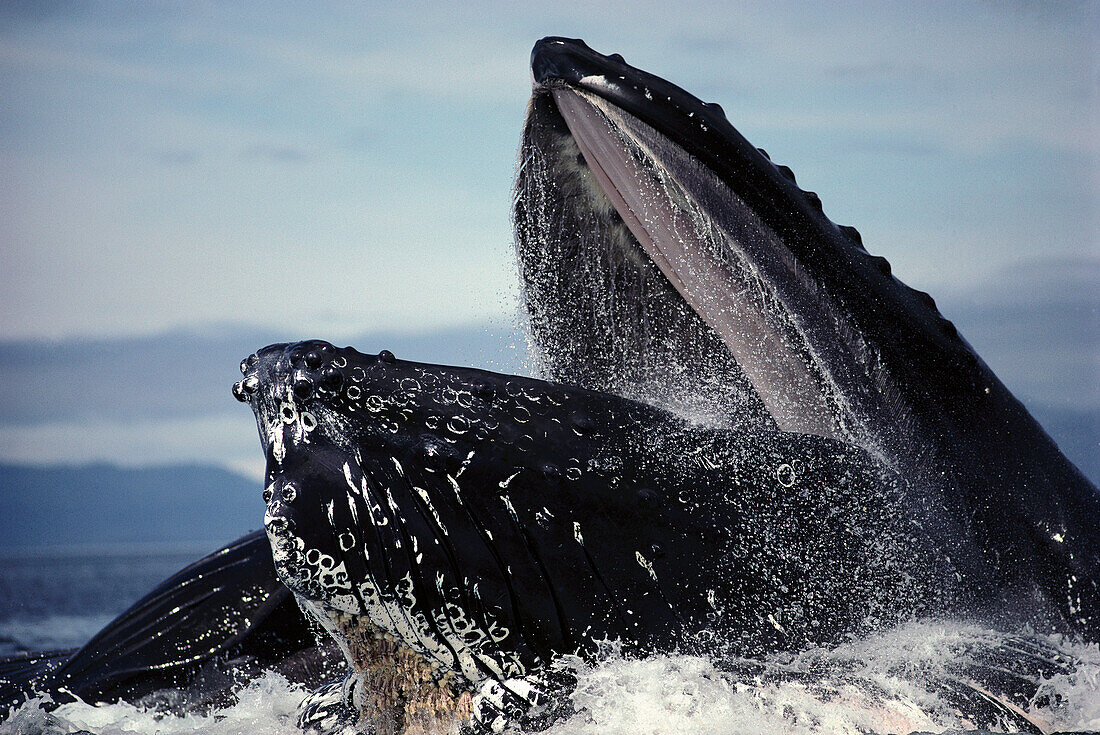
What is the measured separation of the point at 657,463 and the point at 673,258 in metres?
0.90

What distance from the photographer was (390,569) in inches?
113

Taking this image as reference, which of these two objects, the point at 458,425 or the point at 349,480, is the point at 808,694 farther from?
the point at 349,480

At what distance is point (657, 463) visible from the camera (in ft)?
10.3

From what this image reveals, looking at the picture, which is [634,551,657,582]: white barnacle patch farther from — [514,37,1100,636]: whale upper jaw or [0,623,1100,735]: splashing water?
[514,37,1100,636]: whale upper jaw

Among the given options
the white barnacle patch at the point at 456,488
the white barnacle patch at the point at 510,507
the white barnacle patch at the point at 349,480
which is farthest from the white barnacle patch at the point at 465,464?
the white barnacle patch at the point at 349,480

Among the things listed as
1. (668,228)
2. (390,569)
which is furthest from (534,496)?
(668,228)

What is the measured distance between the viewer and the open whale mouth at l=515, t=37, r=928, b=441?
11.3 ft

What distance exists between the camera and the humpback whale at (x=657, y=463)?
2.92 meters

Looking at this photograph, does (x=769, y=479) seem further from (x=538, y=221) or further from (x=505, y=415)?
(x=538, y=221)

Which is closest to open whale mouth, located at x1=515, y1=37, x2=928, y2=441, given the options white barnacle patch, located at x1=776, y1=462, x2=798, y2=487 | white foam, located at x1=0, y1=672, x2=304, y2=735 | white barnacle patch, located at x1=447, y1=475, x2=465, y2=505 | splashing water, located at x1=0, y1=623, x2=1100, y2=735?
white barnacle patch, located at x1=776, y1=462, x2=798, y2=487

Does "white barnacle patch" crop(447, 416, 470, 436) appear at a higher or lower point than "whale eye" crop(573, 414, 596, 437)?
higher

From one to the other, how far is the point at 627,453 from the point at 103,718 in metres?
2.59

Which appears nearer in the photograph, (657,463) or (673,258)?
(657,463)

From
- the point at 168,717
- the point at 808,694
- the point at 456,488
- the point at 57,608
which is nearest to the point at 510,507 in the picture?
the point at 456,488
